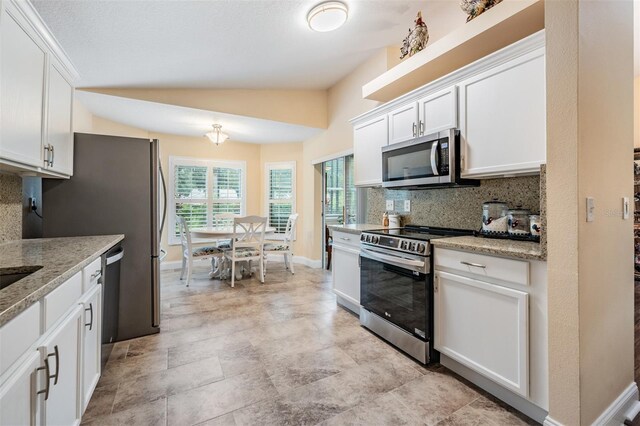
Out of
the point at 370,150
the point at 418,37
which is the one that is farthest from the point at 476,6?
the point at 370,150

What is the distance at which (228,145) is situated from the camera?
19.0ft

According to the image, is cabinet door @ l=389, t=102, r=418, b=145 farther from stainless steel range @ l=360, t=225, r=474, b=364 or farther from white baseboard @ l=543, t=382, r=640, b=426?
white baseboard @ l=543, t=382, r=640, b=426

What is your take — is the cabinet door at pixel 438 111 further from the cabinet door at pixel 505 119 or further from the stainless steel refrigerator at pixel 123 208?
the stainless steel refrigerator at pixel 123 208

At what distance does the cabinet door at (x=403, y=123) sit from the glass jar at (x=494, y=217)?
83 centimetres

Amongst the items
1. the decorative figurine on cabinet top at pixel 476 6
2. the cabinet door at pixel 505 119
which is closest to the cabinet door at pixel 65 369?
the cabinet door at pixel 505 119

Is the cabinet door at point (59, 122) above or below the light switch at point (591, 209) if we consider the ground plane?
above

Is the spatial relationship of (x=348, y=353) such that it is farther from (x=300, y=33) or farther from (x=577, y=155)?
(x=300, y=33)

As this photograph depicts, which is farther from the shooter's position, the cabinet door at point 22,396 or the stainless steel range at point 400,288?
the stainless steel range at point 400,288

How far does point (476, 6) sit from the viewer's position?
6.90ft

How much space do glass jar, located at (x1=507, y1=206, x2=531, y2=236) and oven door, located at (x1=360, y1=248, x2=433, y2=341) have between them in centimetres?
59

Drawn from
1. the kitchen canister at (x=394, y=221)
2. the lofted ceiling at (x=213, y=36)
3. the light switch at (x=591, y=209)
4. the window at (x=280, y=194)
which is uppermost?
the lofted ceiling at (x=213, y=36)

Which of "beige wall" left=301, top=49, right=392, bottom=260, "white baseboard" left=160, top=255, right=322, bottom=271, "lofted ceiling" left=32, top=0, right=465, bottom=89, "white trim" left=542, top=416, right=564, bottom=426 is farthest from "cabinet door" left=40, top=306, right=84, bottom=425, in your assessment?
"white baseboard" left=160, top=255, right=322, bottom=271

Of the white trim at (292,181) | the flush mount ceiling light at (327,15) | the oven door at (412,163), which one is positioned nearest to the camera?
the oven door at (412,163)

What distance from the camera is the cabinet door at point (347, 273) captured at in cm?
299
